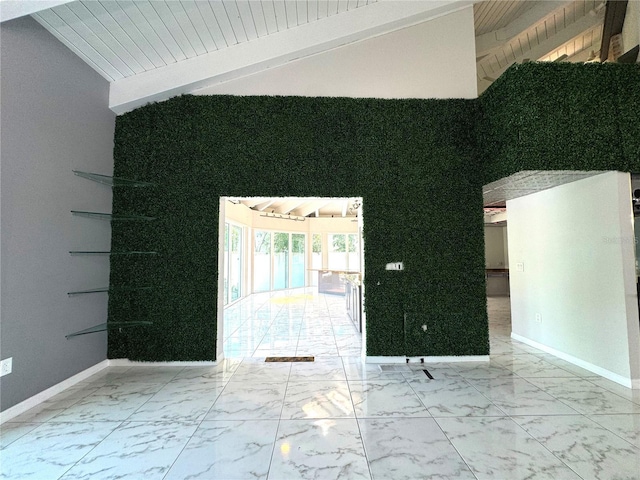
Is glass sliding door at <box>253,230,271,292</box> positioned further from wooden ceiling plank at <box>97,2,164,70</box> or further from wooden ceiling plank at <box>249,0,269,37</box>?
wooden ceiling plank at <box>249,0,269,37</box>

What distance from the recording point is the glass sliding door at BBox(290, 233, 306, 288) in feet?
39.3

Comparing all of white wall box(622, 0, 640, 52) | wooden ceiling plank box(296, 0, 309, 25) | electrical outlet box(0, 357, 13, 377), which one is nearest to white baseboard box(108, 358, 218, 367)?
electrical outlet box(0, 357, 13, 377)

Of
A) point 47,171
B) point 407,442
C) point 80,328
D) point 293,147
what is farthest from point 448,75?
point 80,328

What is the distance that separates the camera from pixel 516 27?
17.2 ft

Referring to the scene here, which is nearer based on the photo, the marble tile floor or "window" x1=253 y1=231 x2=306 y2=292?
the marble tile floor

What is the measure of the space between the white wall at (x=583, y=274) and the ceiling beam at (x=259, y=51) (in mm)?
2920

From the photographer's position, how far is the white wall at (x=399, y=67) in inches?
161

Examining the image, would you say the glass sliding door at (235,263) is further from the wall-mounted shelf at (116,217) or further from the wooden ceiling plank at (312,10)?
the wooden ceiling plank at (312,10)

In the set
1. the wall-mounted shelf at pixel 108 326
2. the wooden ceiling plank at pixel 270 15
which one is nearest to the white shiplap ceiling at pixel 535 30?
the wooden ceiling plank at pixel 270 15

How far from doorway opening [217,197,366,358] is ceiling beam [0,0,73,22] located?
2294 mm

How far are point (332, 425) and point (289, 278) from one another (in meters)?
9.40

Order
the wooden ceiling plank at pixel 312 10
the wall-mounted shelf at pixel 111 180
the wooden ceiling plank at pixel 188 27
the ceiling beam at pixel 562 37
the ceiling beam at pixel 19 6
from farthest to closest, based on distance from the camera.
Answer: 1. the ceiling beam at pixel 562 37
2. the wooden ceiling plank at pixel 312 10
3. the wall-mounted shelf at pixel 111 180
4. the wooden ceiling plank at pixel 188 27
5. the ceiling beam at pixel 19 6

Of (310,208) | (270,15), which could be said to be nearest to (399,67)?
(270,15)

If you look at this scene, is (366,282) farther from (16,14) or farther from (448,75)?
(16,14)
